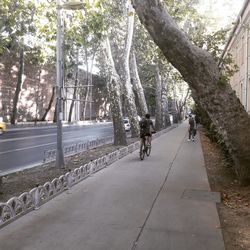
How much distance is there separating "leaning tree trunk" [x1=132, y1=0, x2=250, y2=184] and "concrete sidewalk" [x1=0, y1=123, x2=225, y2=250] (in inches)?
47.5

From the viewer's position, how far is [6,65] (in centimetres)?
4962

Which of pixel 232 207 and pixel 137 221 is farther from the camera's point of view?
pixel 232 207

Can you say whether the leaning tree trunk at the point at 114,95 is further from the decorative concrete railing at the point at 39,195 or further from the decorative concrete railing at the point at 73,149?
the decorative concrete railing at the point at 39,195

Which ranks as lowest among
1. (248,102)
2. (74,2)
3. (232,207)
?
(232,207)

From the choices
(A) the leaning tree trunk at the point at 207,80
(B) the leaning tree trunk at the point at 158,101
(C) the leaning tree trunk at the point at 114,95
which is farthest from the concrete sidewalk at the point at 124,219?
(B) the leaning tree trunk at the point at 158,101

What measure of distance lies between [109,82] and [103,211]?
42.3ft

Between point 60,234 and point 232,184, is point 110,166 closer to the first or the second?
point 232,184

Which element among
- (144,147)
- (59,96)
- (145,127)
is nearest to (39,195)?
(59,96)

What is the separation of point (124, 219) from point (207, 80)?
4303mm

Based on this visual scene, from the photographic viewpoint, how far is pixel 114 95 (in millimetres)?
19844

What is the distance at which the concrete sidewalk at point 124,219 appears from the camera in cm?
571

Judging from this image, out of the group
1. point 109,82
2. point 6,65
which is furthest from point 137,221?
point 6,65

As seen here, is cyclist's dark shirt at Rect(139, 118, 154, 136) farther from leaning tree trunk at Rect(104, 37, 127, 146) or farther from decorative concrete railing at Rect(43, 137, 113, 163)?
leaning tree trunk at Rect(104, 37, 127, 146)

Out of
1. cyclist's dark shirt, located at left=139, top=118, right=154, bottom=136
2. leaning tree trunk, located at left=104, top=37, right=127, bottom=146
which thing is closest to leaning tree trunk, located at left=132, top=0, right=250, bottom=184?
cyclist's dark shirt, located at left=139, top=118, right=154, bottom=136
